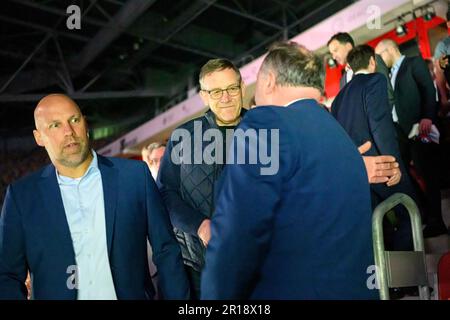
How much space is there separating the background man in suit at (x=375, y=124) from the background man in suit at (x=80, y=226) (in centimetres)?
138

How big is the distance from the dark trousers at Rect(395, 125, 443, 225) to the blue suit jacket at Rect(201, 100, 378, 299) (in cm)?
191

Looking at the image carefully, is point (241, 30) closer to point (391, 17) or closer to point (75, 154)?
point (391, 17)

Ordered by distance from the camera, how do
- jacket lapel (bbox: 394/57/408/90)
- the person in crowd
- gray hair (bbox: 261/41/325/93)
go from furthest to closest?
the person in crowd → jacket lapel (bbox: 394/57/408/90) → gray hair (bbox: 261/41/325/93)

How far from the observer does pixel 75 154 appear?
5.17 ft

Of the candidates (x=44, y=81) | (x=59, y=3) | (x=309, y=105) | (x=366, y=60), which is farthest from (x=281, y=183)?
(x=44, y=81)

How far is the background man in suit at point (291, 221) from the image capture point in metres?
1.21

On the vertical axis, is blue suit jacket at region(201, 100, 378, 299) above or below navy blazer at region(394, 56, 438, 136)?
below

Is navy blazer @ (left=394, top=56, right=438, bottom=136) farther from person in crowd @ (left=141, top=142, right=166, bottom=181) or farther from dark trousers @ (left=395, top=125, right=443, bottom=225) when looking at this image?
person in crowd @ (left=141, top=142, right=166, bottom=181)

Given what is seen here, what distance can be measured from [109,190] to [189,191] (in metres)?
0.49

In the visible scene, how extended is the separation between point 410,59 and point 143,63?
10584 millimetres

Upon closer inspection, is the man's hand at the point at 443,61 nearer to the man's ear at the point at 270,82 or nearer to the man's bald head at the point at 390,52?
the man's bald head at the point at 390,52

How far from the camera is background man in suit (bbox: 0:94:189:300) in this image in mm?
1455

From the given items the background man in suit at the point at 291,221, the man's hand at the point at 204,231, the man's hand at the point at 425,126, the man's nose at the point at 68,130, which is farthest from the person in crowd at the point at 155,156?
the background man in suit at the point at 291,221

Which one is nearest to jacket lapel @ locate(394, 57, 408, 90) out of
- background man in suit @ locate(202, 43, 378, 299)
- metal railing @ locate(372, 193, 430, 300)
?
metal railing @ locate(372, 193, 430, 300)
